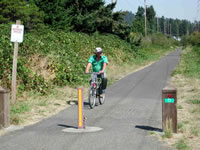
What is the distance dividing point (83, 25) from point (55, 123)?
79.3ft

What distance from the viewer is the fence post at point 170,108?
24.3 feet

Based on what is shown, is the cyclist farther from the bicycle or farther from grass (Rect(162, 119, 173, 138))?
grass (Rect(162, 119, 173, 138))

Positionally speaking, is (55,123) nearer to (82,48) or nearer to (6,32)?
(6,32)

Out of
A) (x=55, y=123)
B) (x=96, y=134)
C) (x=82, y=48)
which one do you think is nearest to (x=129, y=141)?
(x=96, y=134)

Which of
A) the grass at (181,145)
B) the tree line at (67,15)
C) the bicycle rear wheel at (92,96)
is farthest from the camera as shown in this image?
the tree line at (67,15)

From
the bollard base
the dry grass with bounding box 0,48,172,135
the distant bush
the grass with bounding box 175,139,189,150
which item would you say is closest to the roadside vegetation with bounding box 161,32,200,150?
the grass with bounding box 175,139,189,150

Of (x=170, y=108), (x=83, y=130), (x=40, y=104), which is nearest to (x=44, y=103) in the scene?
(x=40, y=104)

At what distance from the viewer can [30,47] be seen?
46.9 feet

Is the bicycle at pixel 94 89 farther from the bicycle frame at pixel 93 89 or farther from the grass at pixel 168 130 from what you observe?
the grass at pixel 168 130

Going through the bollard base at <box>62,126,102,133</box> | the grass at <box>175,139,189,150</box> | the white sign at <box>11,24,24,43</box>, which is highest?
Answer: the white sign at <box>11,24,24,43</box>

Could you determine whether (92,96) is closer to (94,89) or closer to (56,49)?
(94,89)

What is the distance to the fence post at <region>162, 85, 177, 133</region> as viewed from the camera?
292 inches

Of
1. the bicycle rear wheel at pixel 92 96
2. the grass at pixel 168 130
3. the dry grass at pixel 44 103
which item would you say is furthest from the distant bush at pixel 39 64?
the grass at pixel 168 130

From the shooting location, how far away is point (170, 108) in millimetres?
7430
